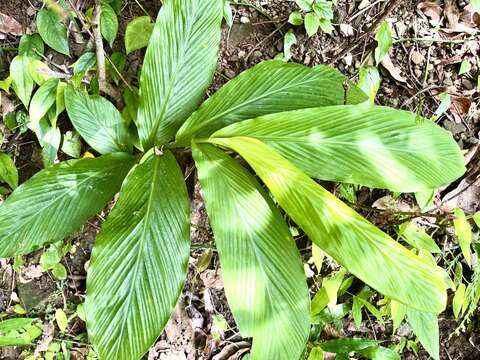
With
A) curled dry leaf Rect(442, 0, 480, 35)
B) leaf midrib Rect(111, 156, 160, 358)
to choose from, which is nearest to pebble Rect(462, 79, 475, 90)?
curled dry leaf Rect(442, 0, 480, 35)

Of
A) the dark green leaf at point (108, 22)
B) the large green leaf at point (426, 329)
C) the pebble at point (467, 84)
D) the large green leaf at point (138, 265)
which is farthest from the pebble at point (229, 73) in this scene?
the large green leaf at point (426, 329)

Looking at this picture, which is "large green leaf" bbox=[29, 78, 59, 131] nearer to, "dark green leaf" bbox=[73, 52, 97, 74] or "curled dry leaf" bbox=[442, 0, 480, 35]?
"dark green leaf" bbox=[73, 52, 97, 74]

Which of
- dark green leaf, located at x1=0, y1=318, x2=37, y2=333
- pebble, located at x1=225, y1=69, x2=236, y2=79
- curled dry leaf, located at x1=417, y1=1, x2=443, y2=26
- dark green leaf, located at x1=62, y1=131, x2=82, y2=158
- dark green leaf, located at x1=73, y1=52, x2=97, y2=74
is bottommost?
dark green leaf, located at x1=0, y1=318, x2=37, y2=333

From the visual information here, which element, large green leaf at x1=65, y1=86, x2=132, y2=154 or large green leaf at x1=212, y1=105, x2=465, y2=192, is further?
large green leaf at x1=65, y1=86, x2=132, y2=154

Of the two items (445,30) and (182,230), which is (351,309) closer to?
(182,230)

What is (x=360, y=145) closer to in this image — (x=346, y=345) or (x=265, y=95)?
(x=265, y=95)

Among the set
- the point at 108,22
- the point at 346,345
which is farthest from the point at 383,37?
the point at 346,345

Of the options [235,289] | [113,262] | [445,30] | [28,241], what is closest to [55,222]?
[28,241]

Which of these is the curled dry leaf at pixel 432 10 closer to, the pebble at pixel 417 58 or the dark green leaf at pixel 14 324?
the pebble at pixel 417 58
